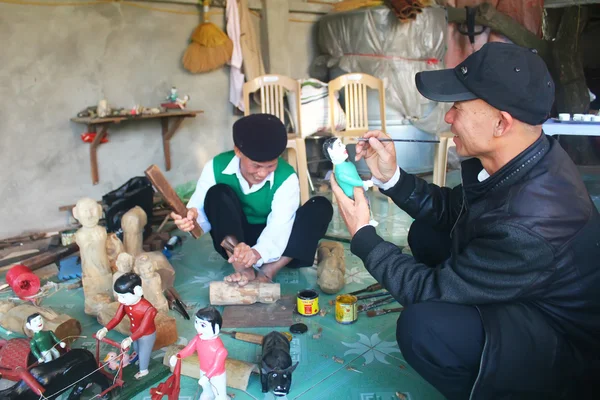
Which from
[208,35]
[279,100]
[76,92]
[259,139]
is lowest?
[259,139]

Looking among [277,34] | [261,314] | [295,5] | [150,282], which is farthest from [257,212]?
[295,5]

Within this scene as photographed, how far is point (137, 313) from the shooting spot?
1.72 m

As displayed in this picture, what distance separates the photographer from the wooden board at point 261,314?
2.19 meters

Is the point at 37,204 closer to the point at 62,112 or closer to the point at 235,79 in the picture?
the point at 62,112

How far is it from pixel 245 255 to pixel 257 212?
0.36 metres

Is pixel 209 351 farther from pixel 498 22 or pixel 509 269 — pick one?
pixel 498 22

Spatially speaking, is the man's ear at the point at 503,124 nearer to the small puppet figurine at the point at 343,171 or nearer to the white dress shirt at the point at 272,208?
the small puppet figurine at the point at 343,171

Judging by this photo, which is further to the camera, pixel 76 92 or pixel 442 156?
pixel 442 156

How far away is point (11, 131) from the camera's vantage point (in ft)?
12.0

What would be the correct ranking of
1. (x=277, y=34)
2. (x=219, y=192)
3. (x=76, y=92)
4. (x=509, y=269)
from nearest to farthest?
(x=509, y=269)
(x=219, y=192)
(x=76, y=92)
(x=277, y=34)

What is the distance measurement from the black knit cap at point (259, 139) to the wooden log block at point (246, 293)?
62 centimetres

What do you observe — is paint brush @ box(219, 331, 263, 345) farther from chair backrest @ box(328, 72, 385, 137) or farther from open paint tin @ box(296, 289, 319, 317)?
chair backrest @ box(328, 72, 385, 137)

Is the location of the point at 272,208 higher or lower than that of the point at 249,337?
higher

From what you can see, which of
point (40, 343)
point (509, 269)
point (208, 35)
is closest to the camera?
point (509, 269)
